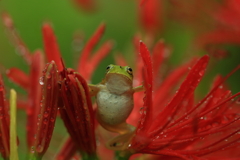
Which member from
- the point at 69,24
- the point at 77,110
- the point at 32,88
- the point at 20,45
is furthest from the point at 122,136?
the point at 69,24

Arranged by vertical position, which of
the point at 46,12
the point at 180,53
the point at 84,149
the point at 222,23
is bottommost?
the point at 84,149

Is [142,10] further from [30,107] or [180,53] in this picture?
[30,107]

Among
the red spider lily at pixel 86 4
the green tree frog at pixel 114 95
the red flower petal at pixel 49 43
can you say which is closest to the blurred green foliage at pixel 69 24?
the red spider lily at pixel 86 4

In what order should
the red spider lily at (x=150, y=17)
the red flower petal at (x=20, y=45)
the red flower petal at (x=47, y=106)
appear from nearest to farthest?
the red flower petal at (x=47, y=106) → the red flower petal at (x=20, y=45) → the red spider lily at (x=150, y=17)

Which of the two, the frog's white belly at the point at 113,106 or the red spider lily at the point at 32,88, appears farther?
the red spider lily at the point at 32,88

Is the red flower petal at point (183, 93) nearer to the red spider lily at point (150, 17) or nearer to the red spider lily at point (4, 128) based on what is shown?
the red spider lily at point (4, 128)

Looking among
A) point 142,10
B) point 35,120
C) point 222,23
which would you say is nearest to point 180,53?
point 142,10
